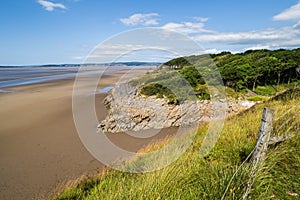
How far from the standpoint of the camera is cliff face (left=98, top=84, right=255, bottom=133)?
12276 mm

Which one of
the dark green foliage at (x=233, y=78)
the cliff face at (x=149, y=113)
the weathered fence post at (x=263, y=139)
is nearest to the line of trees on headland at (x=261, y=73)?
the dark green foliage at (x=233, y=78)

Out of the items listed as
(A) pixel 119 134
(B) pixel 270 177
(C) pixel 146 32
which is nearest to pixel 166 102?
(A) pixel 119 134

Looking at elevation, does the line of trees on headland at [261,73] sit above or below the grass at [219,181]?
above

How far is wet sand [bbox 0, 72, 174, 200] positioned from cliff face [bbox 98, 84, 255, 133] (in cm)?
108

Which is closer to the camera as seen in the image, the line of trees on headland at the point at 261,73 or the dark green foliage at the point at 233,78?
the dark green foliage at the point at 233,78

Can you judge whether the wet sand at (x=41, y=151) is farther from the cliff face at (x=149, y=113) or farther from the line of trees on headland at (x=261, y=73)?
the line of trees on headland at (x=261, y=73)

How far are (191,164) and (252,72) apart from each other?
23.0m

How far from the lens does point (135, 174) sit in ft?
13.2

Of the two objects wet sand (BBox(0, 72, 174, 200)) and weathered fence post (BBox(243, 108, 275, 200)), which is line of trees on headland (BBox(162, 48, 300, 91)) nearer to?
wet sand (BBox(0, 72, 174, 200))

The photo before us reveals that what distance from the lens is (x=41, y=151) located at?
30.2 ft

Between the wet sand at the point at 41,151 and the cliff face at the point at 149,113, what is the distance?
1081 millimetres

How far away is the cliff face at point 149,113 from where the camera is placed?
12276 millimetres

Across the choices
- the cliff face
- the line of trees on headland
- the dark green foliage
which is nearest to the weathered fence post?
the cliff face

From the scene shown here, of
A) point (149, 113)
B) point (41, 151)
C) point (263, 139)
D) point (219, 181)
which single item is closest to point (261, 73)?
point (149, 113)
